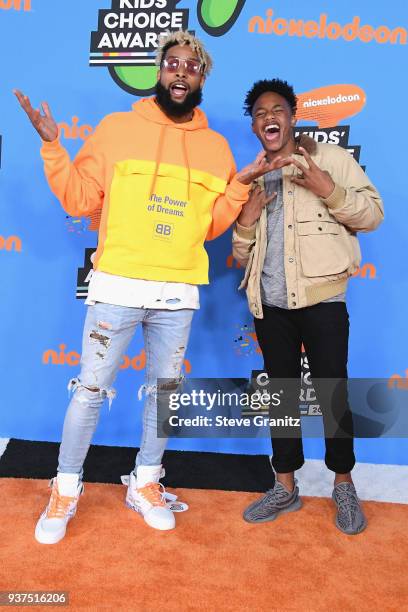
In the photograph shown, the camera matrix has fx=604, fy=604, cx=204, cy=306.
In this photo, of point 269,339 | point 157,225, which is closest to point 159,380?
point 269,339

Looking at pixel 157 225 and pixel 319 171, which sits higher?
pixel 319 171

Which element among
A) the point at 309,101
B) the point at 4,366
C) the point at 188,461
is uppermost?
the point at 309,101

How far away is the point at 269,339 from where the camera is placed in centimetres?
216

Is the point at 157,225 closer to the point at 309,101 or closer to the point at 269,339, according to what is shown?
the point at 269,339

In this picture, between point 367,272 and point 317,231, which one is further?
point 367,272

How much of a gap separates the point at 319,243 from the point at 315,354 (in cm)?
38

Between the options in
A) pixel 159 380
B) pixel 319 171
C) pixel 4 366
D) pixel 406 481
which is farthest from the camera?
pixel 4 366

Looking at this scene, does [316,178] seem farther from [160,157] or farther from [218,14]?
[218,14]

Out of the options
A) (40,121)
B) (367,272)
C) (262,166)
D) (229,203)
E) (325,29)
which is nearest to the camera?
(40,121)

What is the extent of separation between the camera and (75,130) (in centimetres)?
265

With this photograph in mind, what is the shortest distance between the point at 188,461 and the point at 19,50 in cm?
196

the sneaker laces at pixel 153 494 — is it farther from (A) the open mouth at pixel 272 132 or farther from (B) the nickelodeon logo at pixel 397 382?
(A) the open mouth at pixel 272 132

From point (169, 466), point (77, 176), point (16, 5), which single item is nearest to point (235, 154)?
point (77, 176)

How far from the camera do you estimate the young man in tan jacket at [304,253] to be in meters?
2.04
